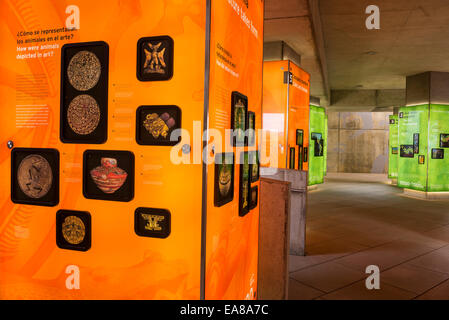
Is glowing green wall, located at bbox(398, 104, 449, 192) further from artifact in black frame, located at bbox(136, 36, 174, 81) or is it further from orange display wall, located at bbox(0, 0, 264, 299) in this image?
artifact in black frame, located at bbox(136, 36, 174, 81)

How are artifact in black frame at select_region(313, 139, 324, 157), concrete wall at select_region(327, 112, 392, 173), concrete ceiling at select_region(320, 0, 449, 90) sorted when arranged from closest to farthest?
concrete ceiling at select_region(320, 0, 449, 90), artifact in black frame at select_region(313, 139, 324, 157), concrete wall at select_region(327, 112, 392, 173)

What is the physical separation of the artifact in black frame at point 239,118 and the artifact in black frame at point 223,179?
0.16m

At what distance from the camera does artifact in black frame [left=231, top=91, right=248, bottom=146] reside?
89.8 inches

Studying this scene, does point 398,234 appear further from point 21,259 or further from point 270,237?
point 21,259

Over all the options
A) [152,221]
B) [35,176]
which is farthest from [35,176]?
[152,221]

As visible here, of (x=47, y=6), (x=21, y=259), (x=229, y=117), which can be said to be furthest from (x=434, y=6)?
(x=21, y=259)

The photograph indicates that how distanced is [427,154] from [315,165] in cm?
375

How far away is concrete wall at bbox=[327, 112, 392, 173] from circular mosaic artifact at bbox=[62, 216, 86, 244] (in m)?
21.1

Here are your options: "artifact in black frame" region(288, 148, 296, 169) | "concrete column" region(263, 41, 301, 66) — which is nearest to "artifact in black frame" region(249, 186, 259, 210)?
"artifact in black frame" region(288, 148, 296, 169)

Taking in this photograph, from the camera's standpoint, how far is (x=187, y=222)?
1980mm

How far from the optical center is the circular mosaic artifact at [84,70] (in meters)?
2.16

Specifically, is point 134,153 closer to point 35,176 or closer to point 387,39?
point 35,176

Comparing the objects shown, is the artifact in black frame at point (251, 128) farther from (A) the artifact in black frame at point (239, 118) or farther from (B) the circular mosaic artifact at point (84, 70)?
(B) the circular mosaic artifact at point (84, 70)

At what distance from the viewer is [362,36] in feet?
27.7
